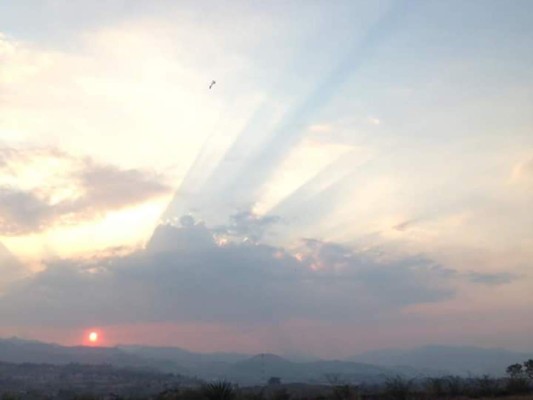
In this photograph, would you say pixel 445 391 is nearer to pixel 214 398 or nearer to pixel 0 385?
pixel 214 398

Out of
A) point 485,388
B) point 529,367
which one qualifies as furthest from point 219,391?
point 529,367

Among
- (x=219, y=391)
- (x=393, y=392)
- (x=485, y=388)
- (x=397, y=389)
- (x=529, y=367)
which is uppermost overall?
(x=529, y=367)

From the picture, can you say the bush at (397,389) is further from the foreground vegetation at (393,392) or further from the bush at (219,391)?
the bush at (219,391)

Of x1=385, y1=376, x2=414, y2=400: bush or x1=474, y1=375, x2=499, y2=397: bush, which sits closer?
x1=385, y1=376, x2=414, y2=400: bush

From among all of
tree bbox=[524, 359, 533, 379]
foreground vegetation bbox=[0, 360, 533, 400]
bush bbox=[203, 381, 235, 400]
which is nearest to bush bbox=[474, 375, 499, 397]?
foreground vegetation bbox=[0, 360, 533, 400]

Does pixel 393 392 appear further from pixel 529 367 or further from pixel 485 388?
pixel 529 367

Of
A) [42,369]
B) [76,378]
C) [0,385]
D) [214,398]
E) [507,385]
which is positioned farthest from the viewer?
[42,369]

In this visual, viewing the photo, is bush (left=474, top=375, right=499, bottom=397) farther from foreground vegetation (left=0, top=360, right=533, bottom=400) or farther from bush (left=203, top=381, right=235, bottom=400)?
bush (left=203, top=381, right=235, bottom=400)

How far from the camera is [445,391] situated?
41.9m

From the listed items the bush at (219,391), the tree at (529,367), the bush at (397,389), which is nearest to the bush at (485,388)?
the bush at (397,389)

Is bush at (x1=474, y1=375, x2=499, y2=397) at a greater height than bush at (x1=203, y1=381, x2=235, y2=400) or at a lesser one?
lesser

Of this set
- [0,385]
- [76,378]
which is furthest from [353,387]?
[76,378]

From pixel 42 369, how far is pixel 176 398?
→ 381 ft

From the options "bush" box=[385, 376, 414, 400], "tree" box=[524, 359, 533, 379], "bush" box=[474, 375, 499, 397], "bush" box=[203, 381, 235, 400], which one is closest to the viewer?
"bush" box=[203, 381, 235, 400]
